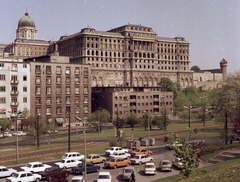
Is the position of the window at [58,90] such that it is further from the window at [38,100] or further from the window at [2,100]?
the window at [2,100]

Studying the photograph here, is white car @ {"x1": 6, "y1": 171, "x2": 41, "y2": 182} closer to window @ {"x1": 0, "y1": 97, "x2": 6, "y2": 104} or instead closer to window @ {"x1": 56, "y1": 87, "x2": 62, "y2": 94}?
window @ {"x1": 0, "y1": 97, "x2": 6, "y2": 104}

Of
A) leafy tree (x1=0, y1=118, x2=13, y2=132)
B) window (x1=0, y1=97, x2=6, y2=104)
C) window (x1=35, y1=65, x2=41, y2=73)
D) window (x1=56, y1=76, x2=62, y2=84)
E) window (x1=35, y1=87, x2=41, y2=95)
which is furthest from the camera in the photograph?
window (x1=56, y1=76, x2=62, y2=84)

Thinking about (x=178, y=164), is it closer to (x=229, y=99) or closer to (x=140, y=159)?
(x=140, y=159)

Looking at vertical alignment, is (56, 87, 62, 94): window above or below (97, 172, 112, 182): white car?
above

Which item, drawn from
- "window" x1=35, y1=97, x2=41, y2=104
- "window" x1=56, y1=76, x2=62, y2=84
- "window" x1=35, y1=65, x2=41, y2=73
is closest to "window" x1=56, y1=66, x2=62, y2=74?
"window" x1=56, y1=76, x2=62, y2=84

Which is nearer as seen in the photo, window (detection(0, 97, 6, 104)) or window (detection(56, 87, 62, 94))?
window (detection(0, 97, 6, 104))

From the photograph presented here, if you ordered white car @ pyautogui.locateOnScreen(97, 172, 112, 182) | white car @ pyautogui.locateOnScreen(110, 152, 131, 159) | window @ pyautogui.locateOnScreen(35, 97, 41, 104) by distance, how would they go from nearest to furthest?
white car @ pyautogui.locateOnScreen(97, 172, 112, 182) → white car @ pyautogui.locateOnScreen(110, 152, 131, 159) → window @ pyautogui.locateOnScreen(35, 97, 41, 104)

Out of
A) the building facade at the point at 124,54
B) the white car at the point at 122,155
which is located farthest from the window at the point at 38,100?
the building facade at the point at 124,54

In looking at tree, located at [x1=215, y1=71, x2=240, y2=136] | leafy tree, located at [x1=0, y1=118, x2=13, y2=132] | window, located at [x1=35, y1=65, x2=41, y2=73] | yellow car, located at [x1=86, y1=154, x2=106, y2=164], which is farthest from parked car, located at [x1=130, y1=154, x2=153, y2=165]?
window, located at [x1=35, y1=65, x2=41, y2=73]

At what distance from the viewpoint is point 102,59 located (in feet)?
555

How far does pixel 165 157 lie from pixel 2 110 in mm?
58311

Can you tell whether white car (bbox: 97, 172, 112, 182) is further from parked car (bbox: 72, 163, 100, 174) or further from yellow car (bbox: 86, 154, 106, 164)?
yellow car (bbox: 86, 154, 106, 164)

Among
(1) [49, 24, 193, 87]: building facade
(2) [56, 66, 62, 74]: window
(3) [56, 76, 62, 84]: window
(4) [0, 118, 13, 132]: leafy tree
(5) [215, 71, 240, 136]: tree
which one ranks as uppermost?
(1) [49, 24, 193, 87]: building facade

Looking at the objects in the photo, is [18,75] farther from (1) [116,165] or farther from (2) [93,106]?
(1) [116,165]
